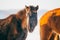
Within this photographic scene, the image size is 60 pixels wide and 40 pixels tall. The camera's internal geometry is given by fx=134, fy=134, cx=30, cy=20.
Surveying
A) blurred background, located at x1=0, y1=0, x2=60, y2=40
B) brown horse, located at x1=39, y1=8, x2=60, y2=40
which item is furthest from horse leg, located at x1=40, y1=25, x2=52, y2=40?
blurred background, located at x1=0, y1=0, x2=60, y2=40

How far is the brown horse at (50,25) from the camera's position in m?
1.23

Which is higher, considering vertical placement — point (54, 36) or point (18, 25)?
point (18, 25)

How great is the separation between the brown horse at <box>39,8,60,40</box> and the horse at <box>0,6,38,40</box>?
0.30 ft

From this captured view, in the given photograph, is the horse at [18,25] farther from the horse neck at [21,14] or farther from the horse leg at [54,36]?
the horse leg at [54,36]

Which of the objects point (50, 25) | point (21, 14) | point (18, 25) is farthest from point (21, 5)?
point (50, 25)

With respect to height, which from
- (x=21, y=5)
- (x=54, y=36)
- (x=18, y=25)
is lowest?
(x=54, y=36)

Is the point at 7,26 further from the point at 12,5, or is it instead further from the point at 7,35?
the point at 12,5

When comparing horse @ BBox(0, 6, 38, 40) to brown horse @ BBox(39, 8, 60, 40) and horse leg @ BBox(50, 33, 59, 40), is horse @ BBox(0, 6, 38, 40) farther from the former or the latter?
horse leg @ BBox(50, 33, 59, 40)

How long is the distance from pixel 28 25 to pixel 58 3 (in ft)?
1.17

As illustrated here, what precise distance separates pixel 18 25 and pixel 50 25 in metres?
0.30

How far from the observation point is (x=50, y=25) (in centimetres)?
123

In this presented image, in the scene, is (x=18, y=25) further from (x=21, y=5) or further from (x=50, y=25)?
(x=50, y=25)

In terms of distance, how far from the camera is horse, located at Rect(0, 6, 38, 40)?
4.00 ft

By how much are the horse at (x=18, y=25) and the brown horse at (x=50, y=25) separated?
93mm
